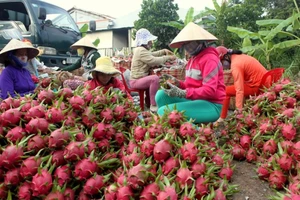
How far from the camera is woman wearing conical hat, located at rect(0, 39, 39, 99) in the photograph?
3.38m

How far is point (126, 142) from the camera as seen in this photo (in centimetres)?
214

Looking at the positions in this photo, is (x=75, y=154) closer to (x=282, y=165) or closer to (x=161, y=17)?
(x=282, y=165)

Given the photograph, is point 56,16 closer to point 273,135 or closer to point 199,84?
point 199,84

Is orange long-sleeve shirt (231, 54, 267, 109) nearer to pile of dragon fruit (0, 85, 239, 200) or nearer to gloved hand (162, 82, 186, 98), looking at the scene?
gloved hand (162, 82, 186, 98)

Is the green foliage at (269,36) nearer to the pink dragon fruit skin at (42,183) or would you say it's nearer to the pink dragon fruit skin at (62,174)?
the pink dragon fruit skin at (62,174)

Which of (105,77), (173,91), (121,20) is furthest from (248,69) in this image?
(121,20)

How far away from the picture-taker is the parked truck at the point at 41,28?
728 cm

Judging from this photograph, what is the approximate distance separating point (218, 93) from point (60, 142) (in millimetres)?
1781

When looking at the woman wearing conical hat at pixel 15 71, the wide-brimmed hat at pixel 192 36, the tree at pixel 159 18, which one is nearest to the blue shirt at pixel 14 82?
the woman wearing conical hat at pixel 15 71

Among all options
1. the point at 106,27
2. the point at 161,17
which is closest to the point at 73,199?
the point at 161,17

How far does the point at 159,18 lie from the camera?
15.4 m

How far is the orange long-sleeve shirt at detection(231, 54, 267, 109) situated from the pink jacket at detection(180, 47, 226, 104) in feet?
4.04

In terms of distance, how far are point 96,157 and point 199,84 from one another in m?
1.60

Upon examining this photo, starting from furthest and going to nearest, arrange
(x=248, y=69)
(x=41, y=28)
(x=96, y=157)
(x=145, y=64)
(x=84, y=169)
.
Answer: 1. (x=41, y=28)
2. (x=145, y=64)
3. (x=248, y=69)
4. (x=96, y=157)
5. (x=84, y=169)
